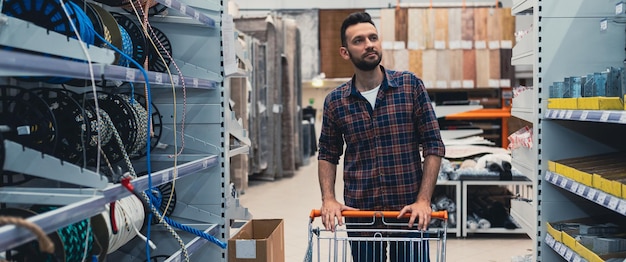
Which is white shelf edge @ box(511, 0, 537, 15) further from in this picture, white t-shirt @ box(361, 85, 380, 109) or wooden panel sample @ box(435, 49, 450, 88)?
wooden panel sample @ box(435, 49, 450, 88)

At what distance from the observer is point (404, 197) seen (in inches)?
119

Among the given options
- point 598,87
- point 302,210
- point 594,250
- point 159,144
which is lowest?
point 302,210

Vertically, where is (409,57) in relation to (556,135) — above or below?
above

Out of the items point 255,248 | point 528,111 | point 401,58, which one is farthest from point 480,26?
point 255,248

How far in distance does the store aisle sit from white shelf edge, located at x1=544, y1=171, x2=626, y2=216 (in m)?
1.45

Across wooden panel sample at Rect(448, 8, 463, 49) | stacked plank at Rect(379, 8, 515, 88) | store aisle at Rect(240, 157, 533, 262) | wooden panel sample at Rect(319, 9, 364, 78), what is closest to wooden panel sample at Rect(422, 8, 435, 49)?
stacked plank at Rect(379, 8, 515, 88)

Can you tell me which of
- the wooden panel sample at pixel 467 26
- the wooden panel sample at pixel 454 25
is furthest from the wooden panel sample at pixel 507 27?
the wooden panel sample at pixel 454 25

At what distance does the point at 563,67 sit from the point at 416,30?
7065mm

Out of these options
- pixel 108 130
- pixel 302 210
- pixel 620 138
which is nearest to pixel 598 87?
pixel 620 138

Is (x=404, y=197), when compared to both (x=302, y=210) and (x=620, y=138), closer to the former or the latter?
(x=620, y=138)

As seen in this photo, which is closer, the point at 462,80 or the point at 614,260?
the point at 614,260

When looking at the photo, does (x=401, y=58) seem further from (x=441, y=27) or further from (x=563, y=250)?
(x=563, y=250)

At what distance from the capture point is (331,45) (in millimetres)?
13711

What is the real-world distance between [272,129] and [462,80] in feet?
9.94
